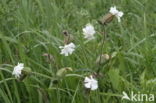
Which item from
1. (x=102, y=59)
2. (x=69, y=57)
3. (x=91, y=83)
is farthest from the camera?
(x=69, y=57)

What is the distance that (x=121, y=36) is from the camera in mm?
2330

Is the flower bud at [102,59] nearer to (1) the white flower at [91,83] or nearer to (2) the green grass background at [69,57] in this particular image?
(2) the green grass background at [69,57]

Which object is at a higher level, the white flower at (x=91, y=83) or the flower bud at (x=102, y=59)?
the flower bud at (x=102, y=59)

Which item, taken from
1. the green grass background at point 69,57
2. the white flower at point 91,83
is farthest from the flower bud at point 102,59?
the white flower at point 91,83

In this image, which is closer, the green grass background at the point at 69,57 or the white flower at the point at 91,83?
the white flower at the point at 91,83

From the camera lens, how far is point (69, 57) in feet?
6.59

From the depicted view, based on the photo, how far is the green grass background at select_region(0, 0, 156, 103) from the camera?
5.65 feet

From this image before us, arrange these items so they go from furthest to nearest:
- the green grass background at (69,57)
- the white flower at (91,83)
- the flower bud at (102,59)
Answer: the green grass background at (69,57), the flower bud at (102,59), the white flower at (91,83)

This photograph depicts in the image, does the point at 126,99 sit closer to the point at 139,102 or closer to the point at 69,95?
the point at 139,102

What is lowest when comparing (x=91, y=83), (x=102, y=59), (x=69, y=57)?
(x=91, y=83)

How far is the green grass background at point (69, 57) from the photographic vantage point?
1.72 metres

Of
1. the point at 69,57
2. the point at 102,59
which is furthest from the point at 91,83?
the point at 69,57

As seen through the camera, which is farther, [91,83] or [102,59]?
[102,59]

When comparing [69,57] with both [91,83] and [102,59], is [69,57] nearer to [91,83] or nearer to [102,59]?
[102,59]
